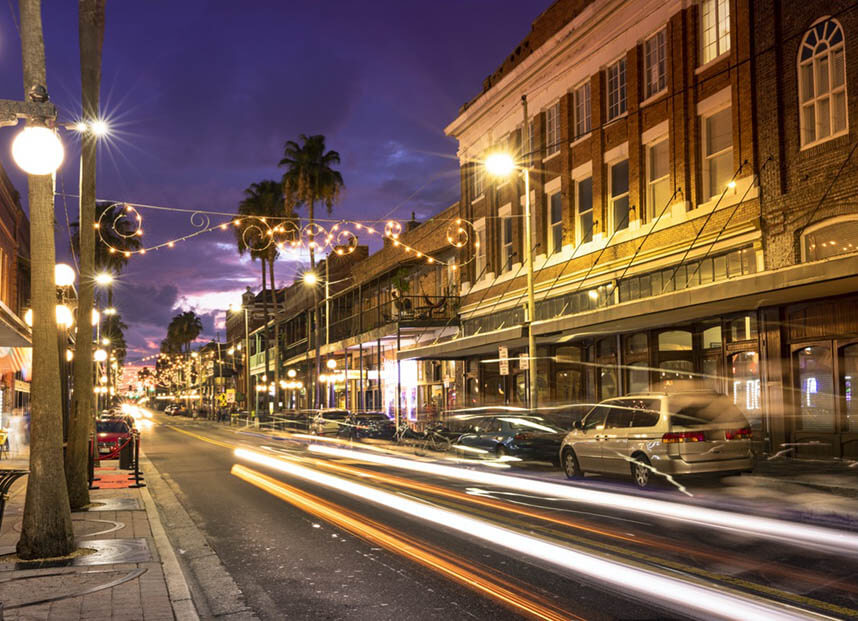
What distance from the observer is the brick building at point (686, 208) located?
18828 millimetres

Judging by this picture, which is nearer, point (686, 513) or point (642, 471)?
point (686, 513)

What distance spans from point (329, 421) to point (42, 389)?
3325cm

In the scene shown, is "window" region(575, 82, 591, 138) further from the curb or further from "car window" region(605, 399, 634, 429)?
the curb

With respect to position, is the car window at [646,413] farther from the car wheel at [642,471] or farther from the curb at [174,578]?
the curb at [174,578]

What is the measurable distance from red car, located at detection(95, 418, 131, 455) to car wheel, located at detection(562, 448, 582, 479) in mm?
16303

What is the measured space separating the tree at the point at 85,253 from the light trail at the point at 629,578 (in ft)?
17.8

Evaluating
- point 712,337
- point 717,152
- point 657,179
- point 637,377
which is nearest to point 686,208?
point 717,152

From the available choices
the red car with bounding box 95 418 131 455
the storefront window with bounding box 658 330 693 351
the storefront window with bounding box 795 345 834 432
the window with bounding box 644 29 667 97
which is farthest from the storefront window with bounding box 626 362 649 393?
the red car with bounding box 95 418 131 455

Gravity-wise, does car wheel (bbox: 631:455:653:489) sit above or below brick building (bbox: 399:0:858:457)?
below

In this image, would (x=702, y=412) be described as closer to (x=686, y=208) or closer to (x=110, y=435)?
(x=686, y=208)

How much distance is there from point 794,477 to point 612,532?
698 centimetres

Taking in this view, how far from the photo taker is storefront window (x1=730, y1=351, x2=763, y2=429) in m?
21.0

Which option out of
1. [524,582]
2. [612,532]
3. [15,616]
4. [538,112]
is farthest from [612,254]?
[15,616]

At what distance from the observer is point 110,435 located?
30.1 m
